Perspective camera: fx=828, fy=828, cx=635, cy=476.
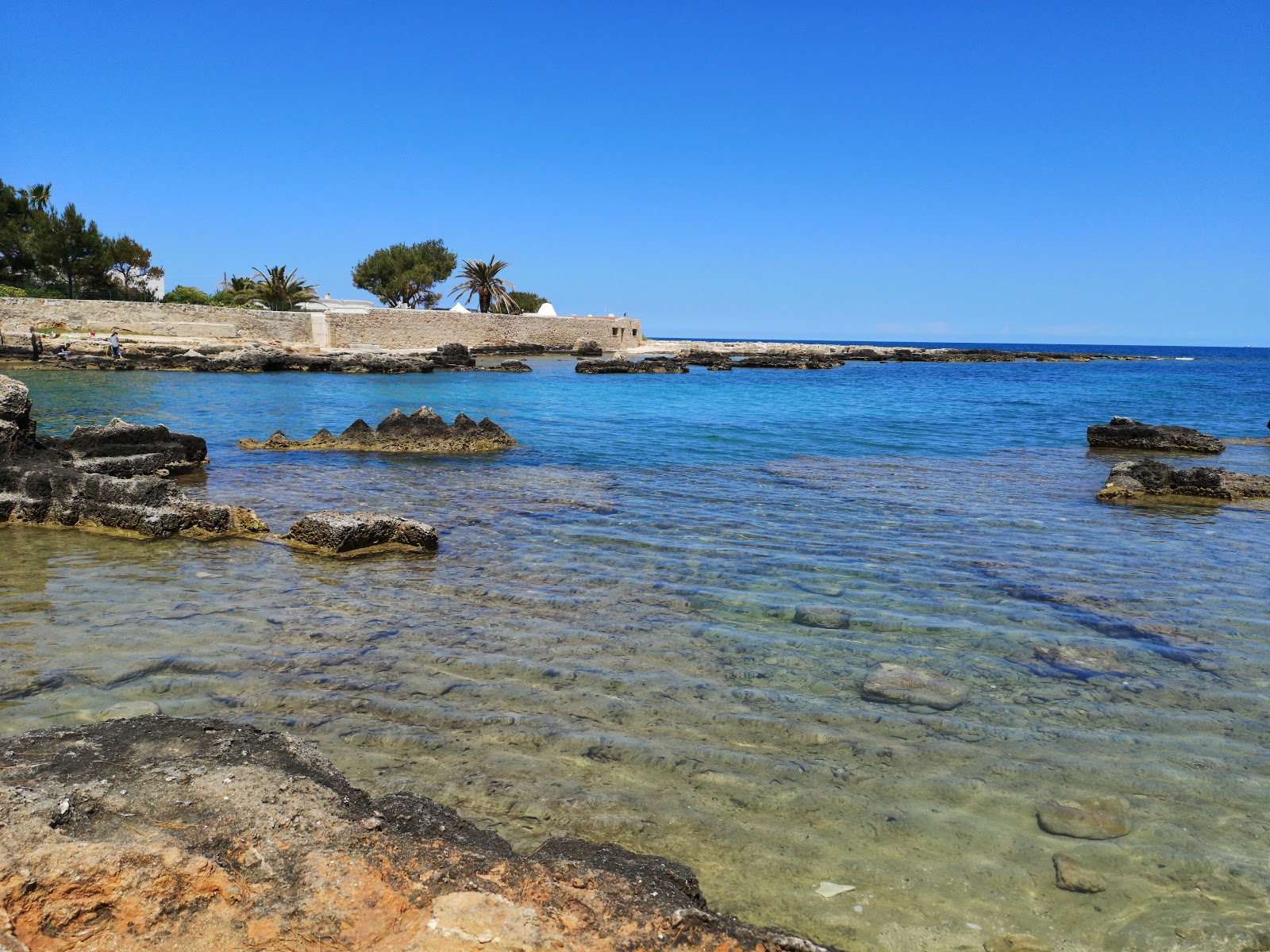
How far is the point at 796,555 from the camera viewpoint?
7633mm

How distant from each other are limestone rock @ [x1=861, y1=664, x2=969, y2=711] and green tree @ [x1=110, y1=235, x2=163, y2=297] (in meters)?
60.3

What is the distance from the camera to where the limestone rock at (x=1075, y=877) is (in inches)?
118

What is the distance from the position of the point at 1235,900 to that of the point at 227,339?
50.3 metres

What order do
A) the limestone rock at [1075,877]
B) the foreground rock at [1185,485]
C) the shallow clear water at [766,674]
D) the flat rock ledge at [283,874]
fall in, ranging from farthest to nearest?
1. the foreground rock at [1185,485]
2. the shallow clear water at [766,674]
3. the limestone rock at [1075,877]
4. the flat rock ledge at [283,874]

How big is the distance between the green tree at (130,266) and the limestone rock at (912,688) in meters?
60.3

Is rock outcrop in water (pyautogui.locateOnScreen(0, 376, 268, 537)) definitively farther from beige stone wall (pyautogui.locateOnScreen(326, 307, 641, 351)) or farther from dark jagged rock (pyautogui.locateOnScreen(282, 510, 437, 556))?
beige stone wall (pyautogui.locateOnScreen(326, 307, 641, 351))

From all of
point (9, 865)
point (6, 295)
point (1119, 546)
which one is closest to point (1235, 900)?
point (9, 865)

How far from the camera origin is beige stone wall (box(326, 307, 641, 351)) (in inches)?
2060

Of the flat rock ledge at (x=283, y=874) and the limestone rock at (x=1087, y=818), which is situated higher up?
the flat rock ledge at (x=283, y=874)

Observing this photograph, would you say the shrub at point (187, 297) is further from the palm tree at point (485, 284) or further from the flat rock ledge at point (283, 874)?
the flat rock ledge at point (283, 874)

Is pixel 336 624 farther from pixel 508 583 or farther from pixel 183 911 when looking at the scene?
pixel 183 911

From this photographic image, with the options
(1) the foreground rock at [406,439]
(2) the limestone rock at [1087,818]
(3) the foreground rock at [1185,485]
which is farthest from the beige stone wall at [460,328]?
(2) the limestone rock at [1087,818]

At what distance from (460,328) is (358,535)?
50986 mm

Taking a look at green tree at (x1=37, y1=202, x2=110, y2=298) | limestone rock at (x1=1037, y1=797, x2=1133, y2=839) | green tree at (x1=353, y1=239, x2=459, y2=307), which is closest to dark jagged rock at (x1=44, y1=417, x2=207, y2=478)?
limestone rock at (x1=1037, y1=797, x2=1133, y2=839)
